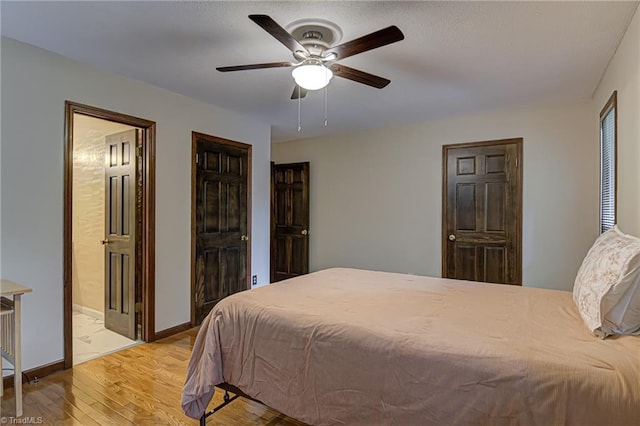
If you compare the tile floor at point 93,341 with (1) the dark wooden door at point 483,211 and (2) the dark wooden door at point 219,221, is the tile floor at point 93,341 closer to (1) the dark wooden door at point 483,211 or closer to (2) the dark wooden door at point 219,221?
(2) the dark wooden door at point 219,221

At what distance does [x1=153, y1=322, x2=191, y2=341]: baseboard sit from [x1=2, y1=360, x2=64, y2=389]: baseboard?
77cm

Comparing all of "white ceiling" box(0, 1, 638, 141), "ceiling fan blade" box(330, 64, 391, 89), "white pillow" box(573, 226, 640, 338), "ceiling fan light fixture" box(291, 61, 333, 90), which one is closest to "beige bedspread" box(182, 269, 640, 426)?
"white pillow" box(573, 226, 640, 338)

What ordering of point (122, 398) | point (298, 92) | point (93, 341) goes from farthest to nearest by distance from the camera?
1. point (93, 341)
2. point (298, 92)
3. point (122, 398)

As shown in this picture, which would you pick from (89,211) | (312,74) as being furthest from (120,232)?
(312,74)

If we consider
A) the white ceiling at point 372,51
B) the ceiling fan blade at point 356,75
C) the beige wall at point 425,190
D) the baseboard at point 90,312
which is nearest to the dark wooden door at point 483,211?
the beige wall at point 425,190

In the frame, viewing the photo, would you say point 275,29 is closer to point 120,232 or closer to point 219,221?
point 219,221

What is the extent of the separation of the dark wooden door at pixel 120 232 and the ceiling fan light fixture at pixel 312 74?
2.03 metres

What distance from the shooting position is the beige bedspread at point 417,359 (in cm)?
114

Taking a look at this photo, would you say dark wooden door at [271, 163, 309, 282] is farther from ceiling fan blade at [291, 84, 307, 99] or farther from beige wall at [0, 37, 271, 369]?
ceiling fan blade at [291, 84, 307, 99]

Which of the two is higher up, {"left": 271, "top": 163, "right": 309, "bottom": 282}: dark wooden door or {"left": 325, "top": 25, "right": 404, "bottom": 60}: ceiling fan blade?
{"left": 325, "top": 25, "right": 404, "bottom": 60}: ceiling fan blade

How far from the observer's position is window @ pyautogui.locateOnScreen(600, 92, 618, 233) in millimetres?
2654

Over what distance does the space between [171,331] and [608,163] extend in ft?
13.8

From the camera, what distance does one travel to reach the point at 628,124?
7.18 ft

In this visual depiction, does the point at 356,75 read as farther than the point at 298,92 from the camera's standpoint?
No
